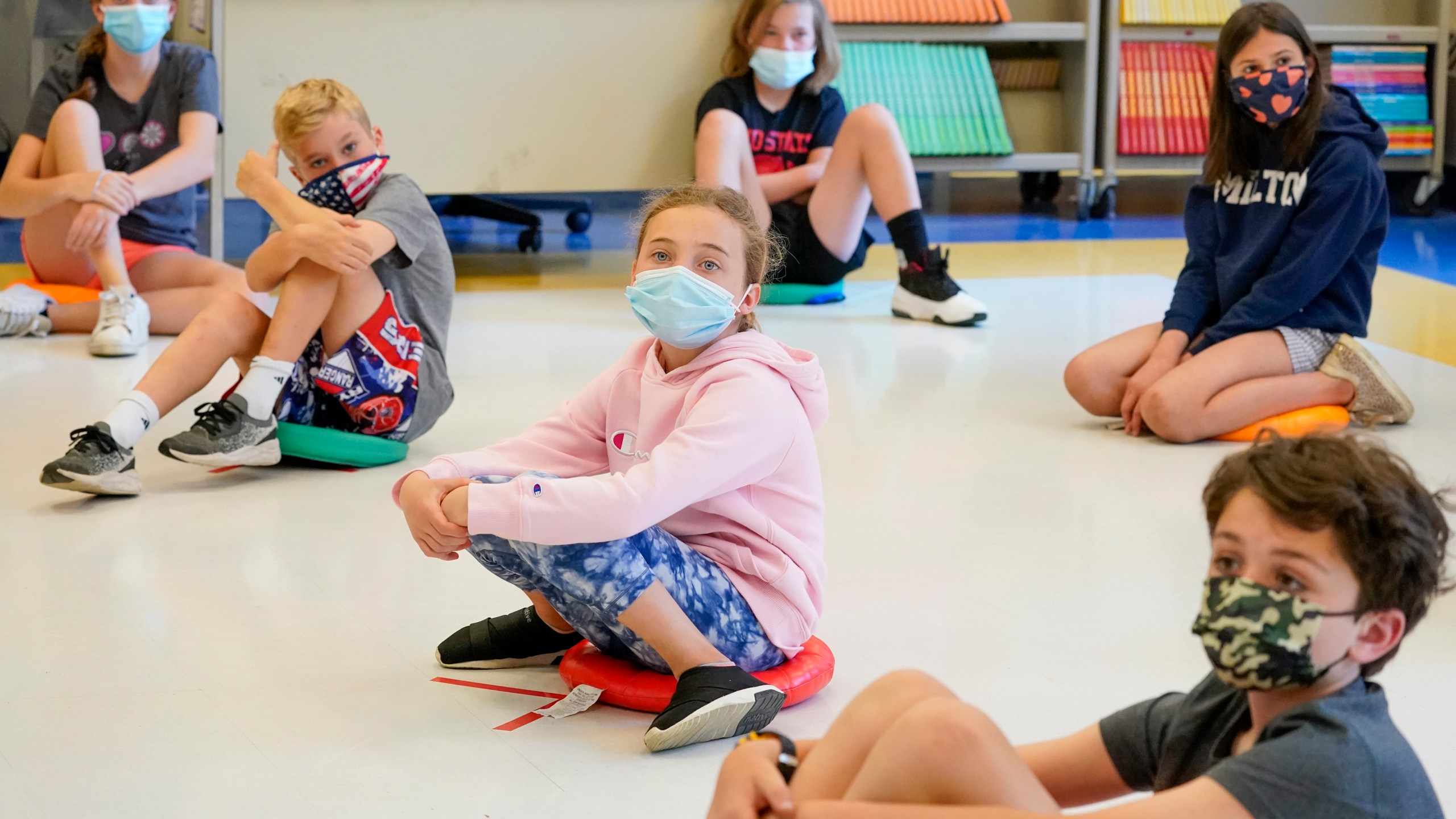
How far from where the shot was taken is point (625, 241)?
5.69 meters

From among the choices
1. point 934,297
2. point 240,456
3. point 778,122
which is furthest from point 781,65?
point 240,456

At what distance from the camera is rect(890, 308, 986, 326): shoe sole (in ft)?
13.0

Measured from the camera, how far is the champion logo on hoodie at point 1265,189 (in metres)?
2.73

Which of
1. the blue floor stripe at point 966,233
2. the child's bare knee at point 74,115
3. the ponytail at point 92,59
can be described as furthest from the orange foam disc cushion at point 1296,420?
the ponytail at point 92,59

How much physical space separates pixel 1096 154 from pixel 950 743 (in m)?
5.41

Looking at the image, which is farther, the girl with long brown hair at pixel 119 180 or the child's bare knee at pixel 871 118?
the child's bare knee at pixel 871 118

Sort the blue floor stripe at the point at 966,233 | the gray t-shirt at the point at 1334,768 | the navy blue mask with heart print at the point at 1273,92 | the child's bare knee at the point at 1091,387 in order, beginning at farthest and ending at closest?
the blue floor stripe at the point at 966,233 → the child's bare knee at the point at 1091,387 → the navy blue mask with heart print at the point at 1273,92 → the gray t-shirt at the point at 1334,768

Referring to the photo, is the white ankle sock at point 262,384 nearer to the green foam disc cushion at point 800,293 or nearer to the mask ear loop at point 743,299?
the mask ear loop at point 743,299

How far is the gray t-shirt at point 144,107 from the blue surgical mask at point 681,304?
2638 mm

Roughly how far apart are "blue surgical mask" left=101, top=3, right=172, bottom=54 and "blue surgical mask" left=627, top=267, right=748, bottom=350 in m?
2.53

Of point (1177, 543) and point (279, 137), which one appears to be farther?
point (279, 137)

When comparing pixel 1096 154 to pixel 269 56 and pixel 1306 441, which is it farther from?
pixel 1306 441

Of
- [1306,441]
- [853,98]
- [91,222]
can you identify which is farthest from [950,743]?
[853,98]

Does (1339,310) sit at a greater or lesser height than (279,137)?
lesser
